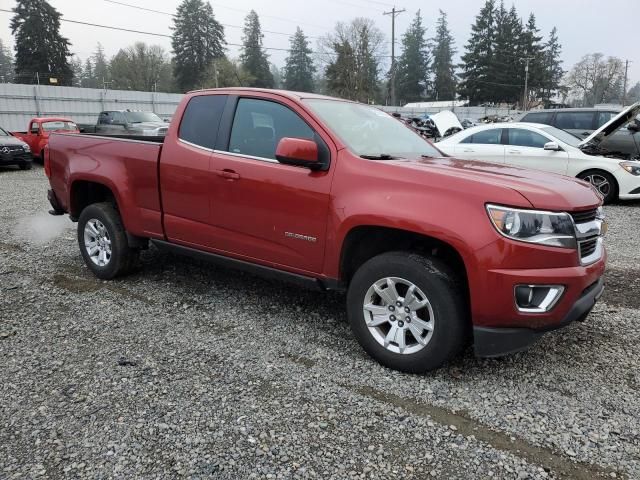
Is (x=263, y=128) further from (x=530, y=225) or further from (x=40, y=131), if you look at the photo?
(x=40, y=131)

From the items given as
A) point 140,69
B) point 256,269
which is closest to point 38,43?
point 140,69

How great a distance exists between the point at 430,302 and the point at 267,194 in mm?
1421

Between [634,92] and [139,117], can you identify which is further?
[634,92]

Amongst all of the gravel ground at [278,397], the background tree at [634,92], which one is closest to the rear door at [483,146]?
the gravel ground at [278,397]

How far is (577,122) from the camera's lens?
11641mm

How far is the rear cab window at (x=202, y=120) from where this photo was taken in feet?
13.7

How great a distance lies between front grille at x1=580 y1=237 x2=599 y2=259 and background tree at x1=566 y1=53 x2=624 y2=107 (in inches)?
3875

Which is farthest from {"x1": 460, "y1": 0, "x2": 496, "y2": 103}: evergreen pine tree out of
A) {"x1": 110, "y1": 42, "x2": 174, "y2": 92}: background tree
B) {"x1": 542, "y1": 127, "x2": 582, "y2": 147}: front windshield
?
{"x1": 542, "y1": 127, "x2": 582, "y2": 147}: front windshield

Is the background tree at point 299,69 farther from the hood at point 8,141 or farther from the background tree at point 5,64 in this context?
the hood at point 8,141

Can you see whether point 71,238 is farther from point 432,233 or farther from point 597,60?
point 597,60

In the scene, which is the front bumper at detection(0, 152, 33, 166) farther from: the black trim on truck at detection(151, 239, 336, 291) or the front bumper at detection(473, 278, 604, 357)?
the front bumper at detection(473, 278, 604, 357)

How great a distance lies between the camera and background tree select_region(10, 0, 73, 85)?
53.2 meters

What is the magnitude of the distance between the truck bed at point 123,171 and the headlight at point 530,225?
9.63 ft

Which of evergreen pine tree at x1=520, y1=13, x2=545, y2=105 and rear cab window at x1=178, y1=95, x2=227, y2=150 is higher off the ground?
evergreen pine tree at x1=520, y1=13, x2=545, y2=105
